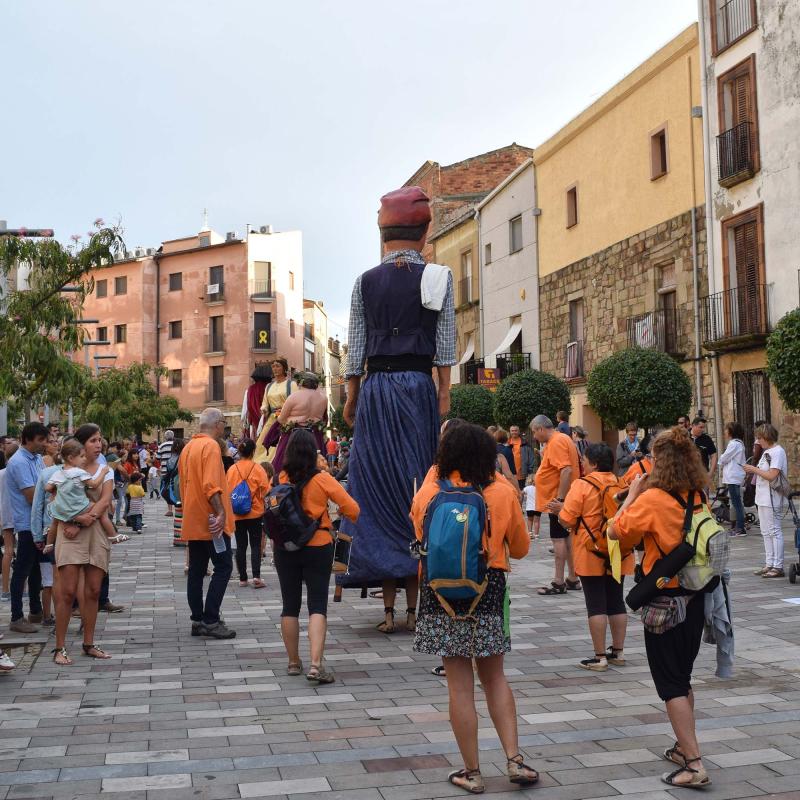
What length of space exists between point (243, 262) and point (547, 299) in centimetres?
2936

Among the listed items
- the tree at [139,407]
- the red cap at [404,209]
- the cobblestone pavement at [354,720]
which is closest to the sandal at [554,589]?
the cobblestone pavement at [354,720]

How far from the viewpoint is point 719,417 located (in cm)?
2255

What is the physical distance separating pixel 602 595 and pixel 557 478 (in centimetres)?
392

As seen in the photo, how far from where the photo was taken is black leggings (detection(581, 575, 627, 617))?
6910mm

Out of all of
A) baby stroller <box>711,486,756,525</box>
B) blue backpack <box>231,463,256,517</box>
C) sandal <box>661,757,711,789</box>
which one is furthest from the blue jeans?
sandal <box>661,757,711,789</box>

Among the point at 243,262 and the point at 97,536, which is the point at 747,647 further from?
the point at 243,262

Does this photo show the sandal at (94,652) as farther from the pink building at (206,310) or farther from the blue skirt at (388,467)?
the pink building at (206,310)

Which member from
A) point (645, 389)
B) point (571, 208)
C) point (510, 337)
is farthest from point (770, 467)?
point (510, 337)

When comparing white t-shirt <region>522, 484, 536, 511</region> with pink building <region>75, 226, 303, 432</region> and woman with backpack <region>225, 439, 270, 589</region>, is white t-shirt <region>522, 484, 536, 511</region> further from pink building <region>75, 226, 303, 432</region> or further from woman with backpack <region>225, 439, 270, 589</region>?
pink building <region>75, 226, 303, 432</region>

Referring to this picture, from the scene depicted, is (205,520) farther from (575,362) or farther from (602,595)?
(575,362)

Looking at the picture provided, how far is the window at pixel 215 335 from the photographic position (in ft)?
193

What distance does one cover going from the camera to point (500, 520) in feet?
14.6

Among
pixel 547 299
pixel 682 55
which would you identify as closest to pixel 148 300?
pixel 547 299

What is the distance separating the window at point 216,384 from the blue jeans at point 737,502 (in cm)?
4474
